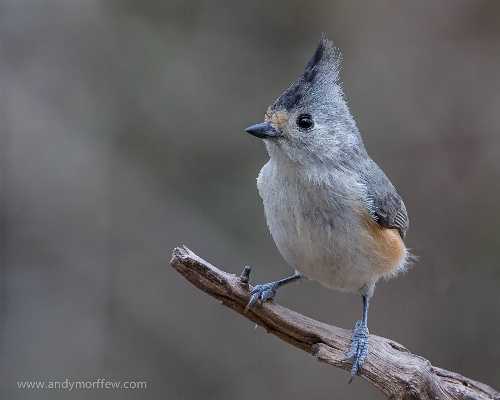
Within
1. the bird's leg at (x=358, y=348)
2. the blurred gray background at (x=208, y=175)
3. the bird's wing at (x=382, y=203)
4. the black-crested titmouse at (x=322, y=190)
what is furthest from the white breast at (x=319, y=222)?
the blurred gray background at (x=208, y=175)

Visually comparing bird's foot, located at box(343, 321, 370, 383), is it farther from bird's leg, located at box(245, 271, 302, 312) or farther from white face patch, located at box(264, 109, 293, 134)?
white face patch, located at box(264, 109, 293, 134)

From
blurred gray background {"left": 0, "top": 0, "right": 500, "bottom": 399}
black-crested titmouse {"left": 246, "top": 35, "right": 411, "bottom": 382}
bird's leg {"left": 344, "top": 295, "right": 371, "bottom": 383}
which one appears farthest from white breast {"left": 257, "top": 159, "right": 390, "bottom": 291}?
blurred gray background {"left": 0, "top": 0, "right": 500, "bottom": 399}

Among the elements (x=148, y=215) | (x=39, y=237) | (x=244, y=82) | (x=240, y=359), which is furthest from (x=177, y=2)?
(x=240, y=359)

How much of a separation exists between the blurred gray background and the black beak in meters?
1.67

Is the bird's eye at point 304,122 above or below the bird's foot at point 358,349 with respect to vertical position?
above

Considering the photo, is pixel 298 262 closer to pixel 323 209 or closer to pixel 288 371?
pixel 323 209

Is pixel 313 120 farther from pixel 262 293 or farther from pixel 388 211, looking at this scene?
pixel 262 293

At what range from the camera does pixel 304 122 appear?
2.59 m

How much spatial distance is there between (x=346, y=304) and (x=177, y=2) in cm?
241

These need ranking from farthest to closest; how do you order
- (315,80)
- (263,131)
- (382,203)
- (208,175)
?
(208,175)
(382,203)
(315,80)
(263,131)

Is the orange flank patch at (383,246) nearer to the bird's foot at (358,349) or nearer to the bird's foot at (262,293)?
the bird's foot at (358,349)

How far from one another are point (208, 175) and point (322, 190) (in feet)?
5.95


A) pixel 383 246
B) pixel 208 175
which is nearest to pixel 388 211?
pixel 383 246

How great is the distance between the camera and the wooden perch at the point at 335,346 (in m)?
2.41
